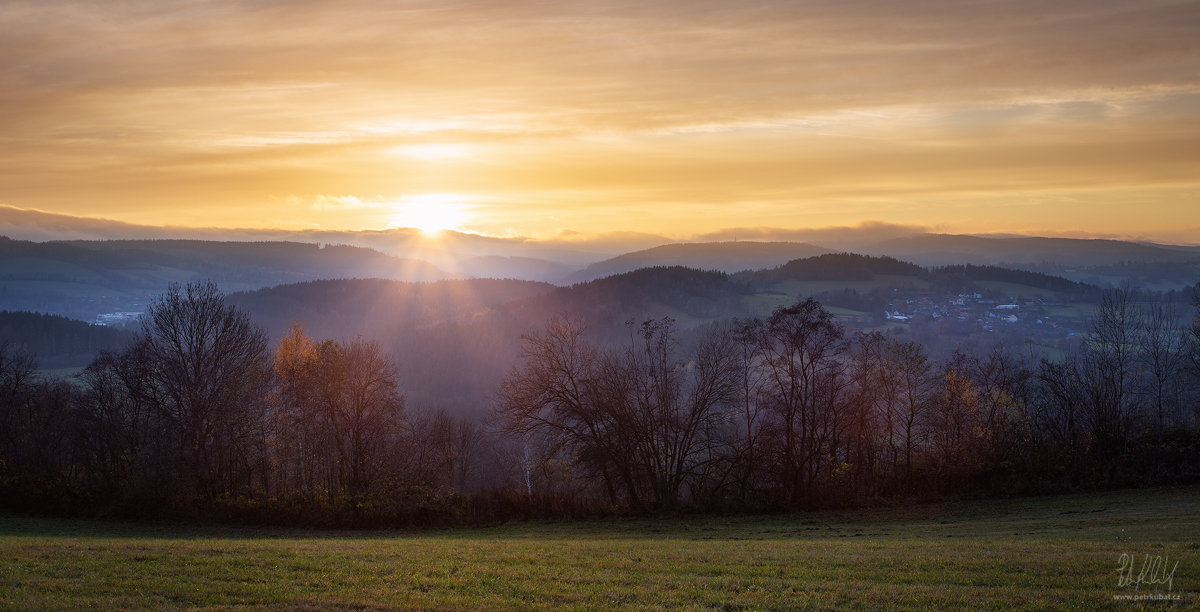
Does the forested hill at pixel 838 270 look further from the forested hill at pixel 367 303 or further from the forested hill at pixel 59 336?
the forested hill at pixel 59 336

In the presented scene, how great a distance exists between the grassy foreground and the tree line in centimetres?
1180

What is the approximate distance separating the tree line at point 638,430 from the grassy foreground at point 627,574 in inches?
465

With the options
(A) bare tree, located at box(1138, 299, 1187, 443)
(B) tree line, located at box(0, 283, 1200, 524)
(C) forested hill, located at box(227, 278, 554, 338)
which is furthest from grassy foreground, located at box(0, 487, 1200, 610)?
(C) forested hill, located at box(227, 278, 554, 338)

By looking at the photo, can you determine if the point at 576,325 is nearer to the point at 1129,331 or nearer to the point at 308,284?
the point at 1129,331

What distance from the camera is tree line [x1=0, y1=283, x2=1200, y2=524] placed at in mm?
30000

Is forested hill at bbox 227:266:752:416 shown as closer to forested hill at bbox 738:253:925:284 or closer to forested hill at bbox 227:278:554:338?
forested hill at bbox 227:278:554:338

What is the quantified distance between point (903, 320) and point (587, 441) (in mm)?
106465

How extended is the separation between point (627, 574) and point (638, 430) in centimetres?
2053

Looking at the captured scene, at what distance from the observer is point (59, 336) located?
147875 millimetres

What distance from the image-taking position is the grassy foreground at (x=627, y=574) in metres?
10.3

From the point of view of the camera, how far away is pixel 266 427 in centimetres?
3591

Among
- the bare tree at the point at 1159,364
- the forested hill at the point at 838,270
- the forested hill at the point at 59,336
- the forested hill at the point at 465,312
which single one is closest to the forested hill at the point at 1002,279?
the forested hill at the point at 838,270

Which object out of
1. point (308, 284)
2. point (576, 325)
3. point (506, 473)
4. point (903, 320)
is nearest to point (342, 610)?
point (576, 325)

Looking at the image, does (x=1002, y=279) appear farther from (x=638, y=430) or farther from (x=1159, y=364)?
(x=638, y=430)
